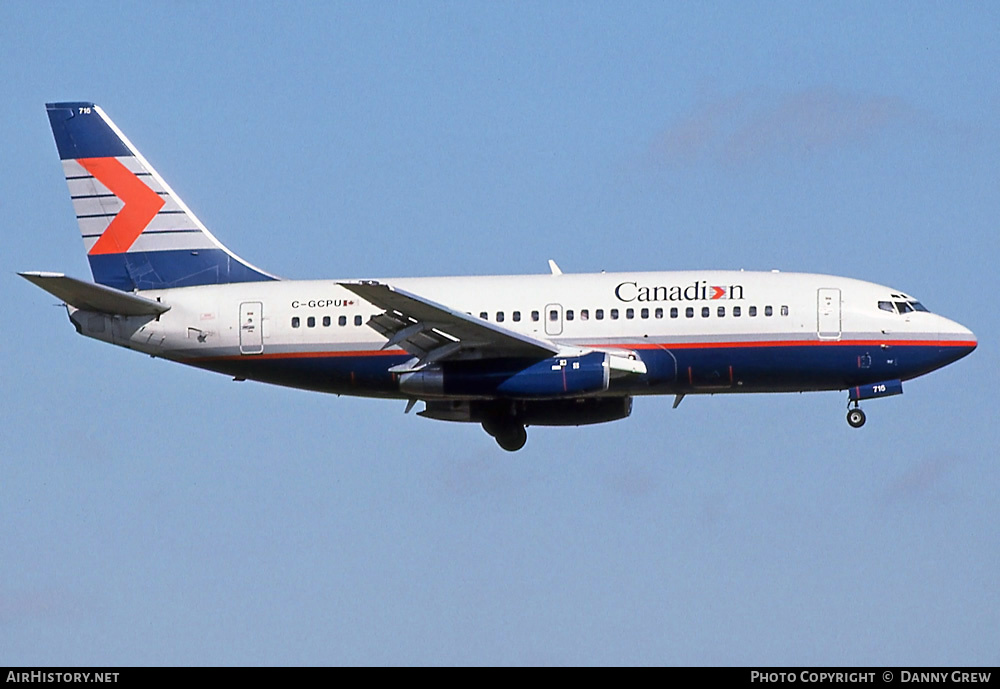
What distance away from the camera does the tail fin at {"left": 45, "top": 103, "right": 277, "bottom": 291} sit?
6494 cm

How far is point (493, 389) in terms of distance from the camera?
5975 centimetres

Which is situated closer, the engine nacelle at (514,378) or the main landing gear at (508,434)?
the engine nacelle at (514,378)

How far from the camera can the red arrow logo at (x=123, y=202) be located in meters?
65.5

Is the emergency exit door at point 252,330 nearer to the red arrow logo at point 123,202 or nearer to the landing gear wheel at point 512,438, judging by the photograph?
the red arrow logo at point 123,202

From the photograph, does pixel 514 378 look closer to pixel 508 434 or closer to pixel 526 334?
pixel 526 334

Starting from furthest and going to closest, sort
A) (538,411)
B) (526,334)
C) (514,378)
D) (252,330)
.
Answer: (538,411), (252,330), (526,334), (514,378)

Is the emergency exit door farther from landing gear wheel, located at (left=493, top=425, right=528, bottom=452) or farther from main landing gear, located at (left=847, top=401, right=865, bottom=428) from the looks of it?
main landing gear, located at (left=847, top=401, right=865, bottom=428)

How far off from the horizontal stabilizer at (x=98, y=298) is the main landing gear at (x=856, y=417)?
2284 centimetres

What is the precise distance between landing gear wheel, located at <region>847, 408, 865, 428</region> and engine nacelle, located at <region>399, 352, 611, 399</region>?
8151mm

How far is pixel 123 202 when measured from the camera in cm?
6594

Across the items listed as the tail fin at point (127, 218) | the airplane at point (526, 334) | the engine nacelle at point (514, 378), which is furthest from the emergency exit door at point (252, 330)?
the engine nacelle at point (514, 378)

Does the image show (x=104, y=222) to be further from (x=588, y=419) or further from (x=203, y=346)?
(x=588, y=419)

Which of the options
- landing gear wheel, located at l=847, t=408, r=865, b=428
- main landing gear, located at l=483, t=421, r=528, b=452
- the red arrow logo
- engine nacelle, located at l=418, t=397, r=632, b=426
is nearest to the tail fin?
the red arrow logo

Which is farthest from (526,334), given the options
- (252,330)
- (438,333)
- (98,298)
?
(98,298)
